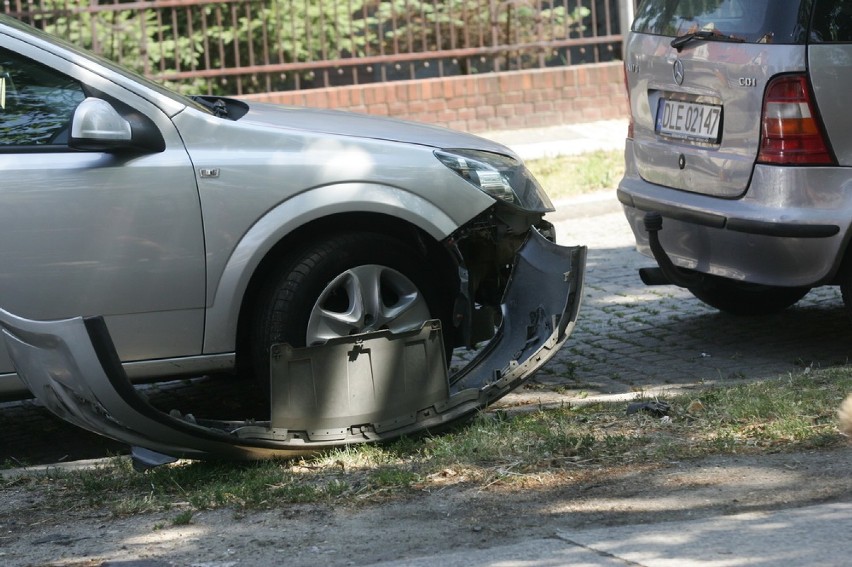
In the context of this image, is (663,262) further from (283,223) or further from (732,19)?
(283,223)

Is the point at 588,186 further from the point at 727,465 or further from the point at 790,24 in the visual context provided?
the point at 727,465

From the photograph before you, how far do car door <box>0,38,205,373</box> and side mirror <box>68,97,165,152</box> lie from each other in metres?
0.06

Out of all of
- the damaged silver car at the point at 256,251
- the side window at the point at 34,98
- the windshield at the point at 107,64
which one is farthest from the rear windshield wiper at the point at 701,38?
the side window at the point at 34,98

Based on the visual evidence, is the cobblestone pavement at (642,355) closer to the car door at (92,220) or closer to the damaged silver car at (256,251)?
the damaged silver car at (256,251)

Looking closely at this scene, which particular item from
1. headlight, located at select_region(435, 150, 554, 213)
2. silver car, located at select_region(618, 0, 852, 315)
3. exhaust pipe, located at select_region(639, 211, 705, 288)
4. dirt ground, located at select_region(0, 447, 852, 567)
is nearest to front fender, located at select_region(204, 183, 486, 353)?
headlight, located at select_region(435, 150, 554, 213)

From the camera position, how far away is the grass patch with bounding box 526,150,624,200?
1030cm

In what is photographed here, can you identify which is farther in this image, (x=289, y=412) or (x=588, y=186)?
(x=588, y=186)

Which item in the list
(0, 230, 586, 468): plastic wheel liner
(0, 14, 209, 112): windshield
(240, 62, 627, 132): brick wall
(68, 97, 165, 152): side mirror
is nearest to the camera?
(0, 230, 586, 468): plastic wheel liner

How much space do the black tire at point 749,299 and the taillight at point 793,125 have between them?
1.32 metres

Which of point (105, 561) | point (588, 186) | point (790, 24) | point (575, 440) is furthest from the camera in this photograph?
point (588, 186)

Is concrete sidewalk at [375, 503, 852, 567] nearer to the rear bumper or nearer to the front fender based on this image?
the front fender

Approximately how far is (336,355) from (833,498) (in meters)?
1.82

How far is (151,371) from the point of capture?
200 inches

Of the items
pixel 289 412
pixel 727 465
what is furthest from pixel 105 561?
pixel 727 465
